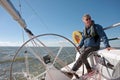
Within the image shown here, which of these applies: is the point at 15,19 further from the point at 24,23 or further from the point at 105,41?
the point at 105,41

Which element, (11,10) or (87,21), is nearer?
(11,10)

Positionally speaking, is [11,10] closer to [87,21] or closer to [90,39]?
[87,21]

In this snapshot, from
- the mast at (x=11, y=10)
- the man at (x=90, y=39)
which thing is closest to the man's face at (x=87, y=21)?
the man at (x=90, y=39)

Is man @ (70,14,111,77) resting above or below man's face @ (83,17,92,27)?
below

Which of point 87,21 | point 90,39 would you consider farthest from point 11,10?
point 90,39

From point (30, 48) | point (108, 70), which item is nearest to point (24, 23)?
point (30, 48)

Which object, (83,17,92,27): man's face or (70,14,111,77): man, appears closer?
(70,14,111,77): man

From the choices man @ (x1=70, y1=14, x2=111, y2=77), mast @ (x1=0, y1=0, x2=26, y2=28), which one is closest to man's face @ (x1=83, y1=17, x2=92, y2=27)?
man @ (x1=70, y1=14, x2=111, y2=77)

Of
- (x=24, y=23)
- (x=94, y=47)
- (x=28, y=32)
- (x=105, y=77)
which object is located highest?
(x=24, y=23)

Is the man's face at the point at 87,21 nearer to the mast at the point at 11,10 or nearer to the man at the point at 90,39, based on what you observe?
the man at the point at 90,39

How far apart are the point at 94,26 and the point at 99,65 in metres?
0.89

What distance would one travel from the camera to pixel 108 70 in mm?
2797

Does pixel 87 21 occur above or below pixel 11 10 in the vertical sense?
below

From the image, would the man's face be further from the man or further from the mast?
the mast
